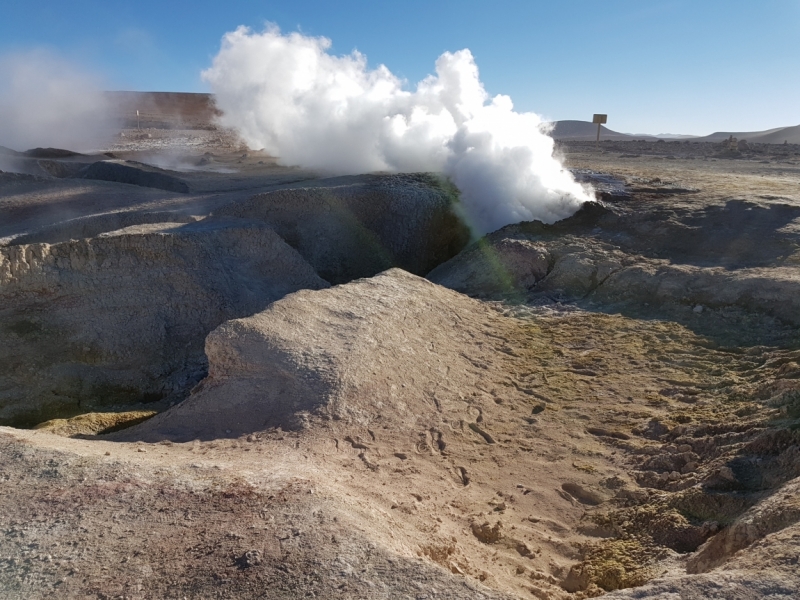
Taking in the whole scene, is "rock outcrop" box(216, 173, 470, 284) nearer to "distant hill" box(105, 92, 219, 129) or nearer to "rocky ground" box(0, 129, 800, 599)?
"rocky ground" box(0, 129, 800, 599)

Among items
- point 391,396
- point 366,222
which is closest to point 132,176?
point 366,222

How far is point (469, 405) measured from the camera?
5.46 metres

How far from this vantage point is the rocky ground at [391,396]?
2914 mm

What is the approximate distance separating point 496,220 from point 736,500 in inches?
297

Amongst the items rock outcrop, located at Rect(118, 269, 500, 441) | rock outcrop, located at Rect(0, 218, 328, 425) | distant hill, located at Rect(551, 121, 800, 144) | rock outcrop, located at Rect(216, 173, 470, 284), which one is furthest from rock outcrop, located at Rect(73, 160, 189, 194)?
distant hill, located at Rect(551, 121, 800, 144)

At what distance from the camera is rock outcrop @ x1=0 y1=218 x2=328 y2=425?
656cm

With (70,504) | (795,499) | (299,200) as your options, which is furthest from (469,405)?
(299,200)

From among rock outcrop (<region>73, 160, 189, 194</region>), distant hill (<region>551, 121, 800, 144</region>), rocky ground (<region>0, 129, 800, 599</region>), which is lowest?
rocky ground (<region>0, 129, 800, 599</region>)

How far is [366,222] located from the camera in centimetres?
1045

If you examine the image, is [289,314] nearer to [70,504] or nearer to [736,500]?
[70,504]

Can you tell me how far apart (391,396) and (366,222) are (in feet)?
18.7

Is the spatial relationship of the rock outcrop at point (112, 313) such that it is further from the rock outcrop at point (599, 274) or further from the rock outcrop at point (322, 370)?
the rock outcrop at point (599, 274)

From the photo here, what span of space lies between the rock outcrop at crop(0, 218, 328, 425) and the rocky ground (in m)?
0.03

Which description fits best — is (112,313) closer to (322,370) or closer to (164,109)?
(322,370)
